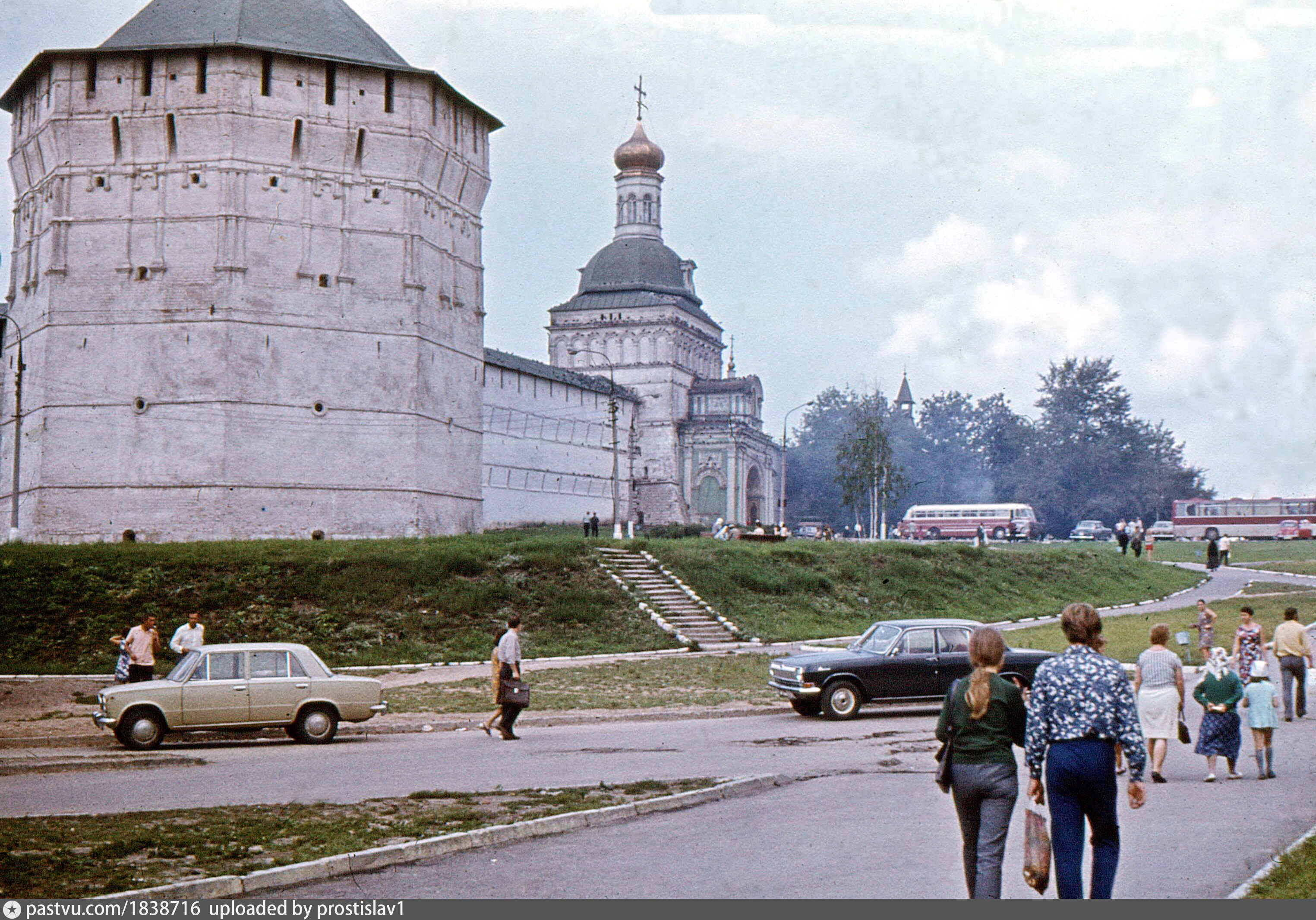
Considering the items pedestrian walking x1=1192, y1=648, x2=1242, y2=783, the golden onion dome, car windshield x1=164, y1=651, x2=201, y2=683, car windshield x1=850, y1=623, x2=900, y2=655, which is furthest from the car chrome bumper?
the golden onion dome

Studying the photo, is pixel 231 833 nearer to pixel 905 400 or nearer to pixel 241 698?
pixel 241 698

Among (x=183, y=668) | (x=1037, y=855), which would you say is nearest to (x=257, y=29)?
(x=183, y=668)

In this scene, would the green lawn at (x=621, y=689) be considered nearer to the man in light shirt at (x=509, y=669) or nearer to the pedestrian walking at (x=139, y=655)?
the man in light shirt at (x=509, y=669)

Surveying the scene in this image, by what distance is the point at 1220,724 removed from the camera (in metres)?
13.3

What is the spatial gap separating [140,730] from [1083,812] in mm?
12937

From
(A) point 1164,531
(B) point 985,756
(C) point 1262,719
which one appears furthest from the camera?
(A) point 1164,531

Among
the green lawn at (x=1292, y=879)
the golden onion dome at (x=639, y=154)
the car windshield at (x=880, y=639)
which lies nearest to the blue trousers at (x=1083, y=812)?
the green lawn at (x=1292, y=879)

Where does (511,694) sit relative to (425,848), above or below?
above

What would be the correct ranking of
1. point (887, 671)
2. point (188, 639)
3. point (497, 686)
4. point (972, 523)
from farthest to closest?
1. point (972, 523)
2. point (188, 639)
3. point (887, 671)
4. point (497, 686)

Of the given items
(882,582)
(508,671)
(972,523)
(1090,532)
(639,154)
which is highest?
(639,154)

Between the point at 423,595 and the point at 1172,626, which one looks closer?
the point at 1172,626

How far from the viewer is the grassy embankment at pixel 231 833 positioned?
8.30 m

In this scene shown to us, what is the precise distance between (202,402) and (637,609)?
69.4 feet

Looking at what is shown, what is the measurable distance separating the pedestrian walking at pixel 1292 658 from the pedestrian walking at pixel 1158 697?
4.28 m
